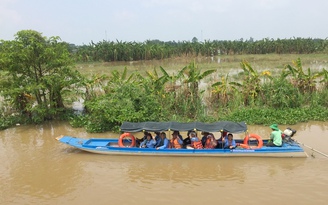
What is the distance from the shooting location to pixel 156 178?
940 centimetres

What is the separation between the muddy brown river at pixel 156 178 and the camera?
26.7ft

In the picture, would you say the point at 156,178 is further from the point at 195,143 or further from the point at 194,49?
the point at 194,49

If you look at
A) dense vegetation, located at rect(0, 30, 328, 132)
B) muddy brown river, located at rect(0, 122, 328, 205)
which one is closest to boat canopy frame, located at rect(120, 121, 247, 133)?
muddy brown river, located at rect(0, 122, 328, 205)

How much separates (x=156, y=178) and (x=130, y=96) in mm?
5475

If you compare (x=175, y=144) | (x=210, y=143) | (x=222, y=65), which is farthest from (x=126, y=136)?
(x=222, y=65)

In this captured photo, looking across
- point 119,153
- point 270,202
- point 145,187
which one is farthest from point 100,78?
point 270,202

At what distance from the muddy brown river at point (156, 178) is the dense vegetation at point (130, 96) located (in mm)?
2672

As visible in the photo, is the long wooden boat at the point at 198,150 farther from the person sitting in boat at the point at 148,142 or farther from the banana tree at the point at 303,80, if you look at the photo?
the banana tree at the point at 303,80

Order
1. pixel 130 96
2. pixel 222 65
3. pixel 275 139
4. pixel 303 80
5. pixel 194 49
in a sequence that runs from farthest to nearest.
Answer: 1. pixel 194 49
2. pixel 222 65
3. pixel 303 80
4. pixel 130 96
5. pixel 275 139

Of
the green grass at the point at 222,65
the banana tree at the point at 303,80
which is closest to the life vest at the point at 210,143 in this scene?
the banana tree at the point at 303,80

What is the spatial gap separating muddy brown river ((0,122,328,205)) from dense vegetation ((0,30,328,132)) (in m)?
2.67

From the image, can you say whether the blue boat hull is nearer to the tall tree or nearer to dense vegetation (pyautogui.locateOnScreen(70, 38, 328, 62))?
the tall tree

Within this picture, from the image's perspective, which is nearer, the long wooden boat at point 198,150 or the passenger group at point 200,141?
the long wooden boat at point 198,150

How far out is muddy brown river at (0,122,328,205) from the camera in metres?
8.15
